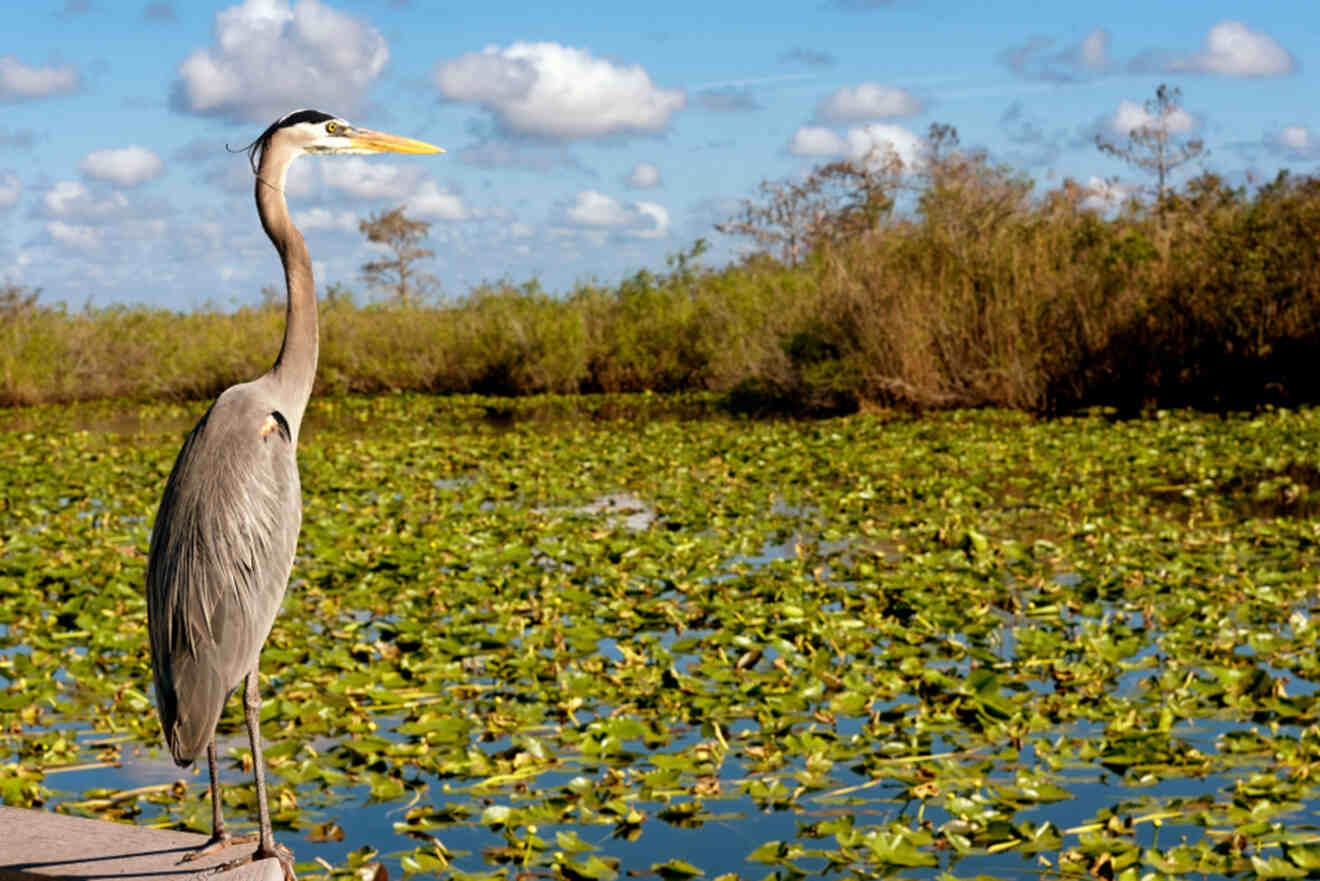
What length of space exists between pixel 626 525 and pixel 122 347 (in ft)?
56.0

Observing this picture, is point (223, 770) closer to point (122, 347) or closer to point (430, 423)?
point (430, 423)

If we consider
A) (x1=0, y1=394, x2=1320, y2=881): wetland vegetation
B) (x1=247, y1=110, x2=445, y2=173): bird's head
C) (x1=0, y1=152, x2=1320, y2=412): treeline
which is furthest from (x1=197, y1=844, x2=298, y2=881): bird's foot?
(x1=0, y1=152, x2=1320, y2=412): treeline

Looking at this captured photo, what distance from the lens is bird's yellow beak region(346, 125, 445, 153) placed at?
3.84 m

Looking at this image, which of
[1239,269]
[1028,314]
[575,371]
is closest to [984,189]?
[1028,314]

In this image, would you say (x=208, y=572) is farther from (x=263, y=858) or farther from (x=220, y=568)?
(x=263, y=858)

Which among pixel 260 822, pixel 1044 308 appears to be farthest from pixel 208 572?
pixel 1044 308

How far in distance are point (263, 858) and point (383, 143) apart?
212cm

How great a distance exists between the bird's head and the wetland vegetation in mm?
2012

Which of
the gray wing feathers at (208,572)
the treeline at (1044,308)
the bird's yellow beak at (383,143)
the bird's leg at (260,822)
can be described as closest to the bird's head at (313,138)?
the bird's yellow beak at (383,143)

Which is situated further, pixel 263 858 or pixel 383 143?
pixel 383 143

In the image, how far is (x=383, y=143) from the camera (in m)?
3.93

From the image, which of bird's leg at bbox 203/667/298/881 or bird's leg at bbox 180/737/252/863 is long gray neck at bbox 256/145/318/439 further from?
bird's leg at bbox 180/737/252/863

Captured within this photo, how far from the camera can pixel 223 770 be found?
446 centimetres

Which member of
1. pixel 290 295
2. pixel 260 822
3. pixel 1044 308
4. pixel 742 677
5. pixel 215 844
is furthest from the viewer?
pixel 1044 308
